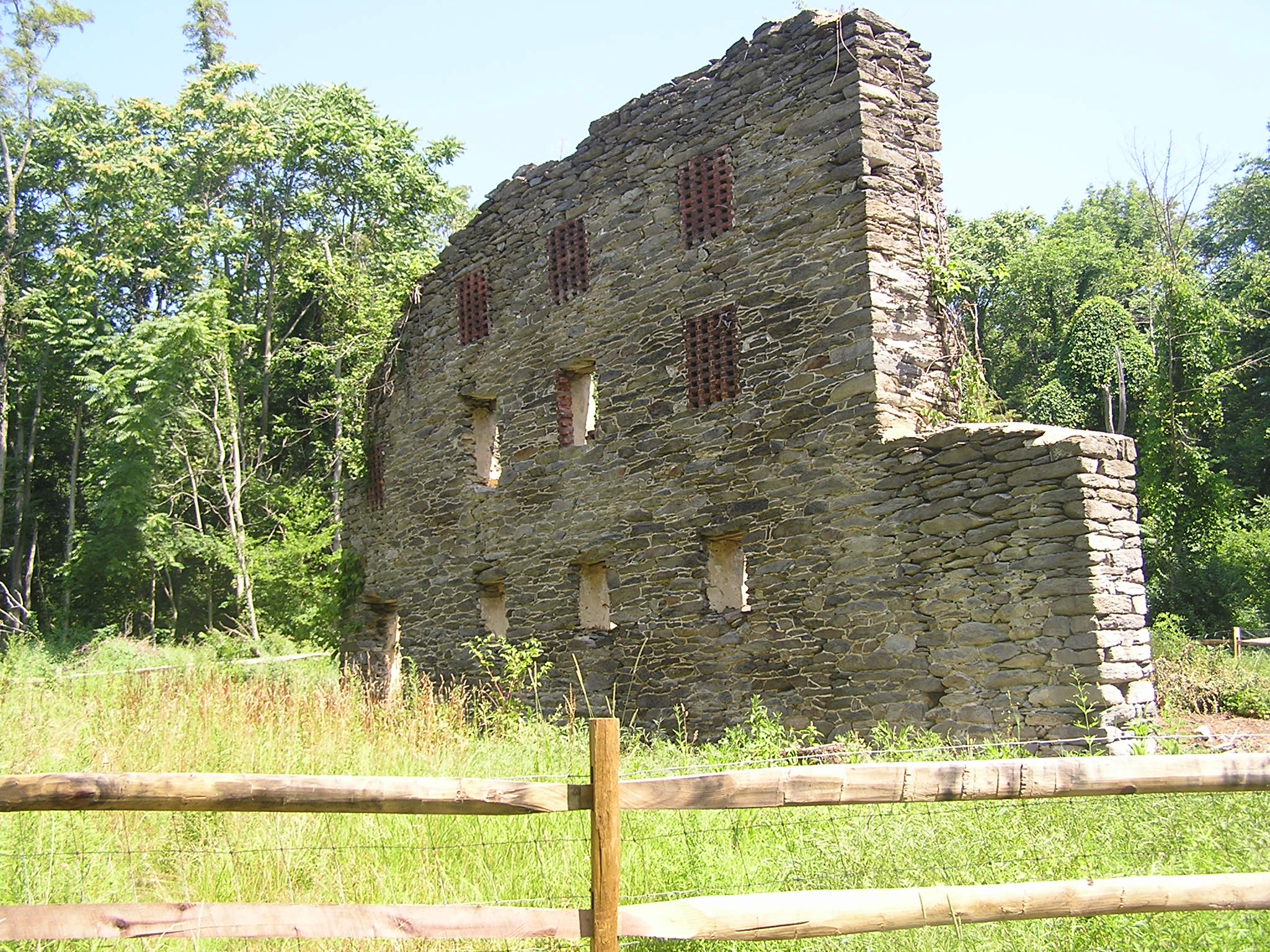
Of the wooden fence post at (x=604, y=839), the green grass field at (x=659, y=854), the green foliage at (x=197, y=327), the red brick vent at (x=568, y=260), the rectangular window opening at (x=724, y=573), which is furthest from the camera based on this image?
the green foliage at (x=197, y=327)

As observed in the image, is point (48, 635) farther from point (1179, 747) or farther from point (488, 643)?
point (1179, 747)

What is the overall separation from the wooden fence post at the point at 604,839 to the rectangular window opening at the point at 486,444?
1099 centimetres

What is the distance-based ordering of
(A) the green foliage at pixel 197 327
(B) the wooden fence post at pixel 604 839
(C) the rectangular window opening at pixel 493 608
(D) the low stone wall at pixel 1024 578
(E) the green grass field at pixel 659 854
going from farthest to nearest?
(A) the green foliage at pixel 197 327
(C) the rectangular window opening at pixel 493 608
(D) the low stone wall at pixel 1024 578
(E) the green grass field at pixel 659 854
(B) the wooden fence post at pixel 604 839

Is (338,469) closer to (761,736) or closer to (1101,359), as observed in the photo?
(761,736)

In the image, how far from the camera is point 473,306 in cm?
1469

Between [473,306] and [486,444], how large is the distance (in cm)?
200

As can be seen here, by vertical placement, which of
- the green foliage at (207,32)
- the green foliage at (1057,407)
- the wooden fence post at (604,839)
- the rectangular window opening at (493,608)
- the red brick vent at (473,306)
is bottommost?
the wooden fence post at (604,839)

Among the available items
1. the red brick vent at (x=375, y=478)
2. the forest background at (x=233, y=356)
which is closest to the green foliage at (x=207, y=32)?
the forest background at (x=233, y=356)

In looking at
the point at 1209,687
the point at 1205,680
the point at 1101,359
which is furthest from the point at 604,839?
the point at 1101,359

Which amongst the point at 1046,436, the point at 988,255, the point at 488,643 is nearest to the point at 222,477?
the point at 488,643

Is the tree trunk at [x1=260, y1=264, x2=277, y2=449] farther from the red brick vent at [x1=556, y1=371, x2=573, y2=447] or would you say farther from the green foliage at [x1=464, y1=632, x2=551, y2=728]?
the red brick vent at [x1=556, y1=371, x2=573, y2=447]

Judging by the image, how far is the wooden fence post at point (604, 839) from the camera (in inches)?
141

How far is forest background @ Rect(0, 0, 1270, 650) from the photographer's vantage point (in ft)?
81.3

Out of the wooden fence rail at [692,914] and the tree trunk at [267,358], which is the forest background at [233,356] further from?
the wooden fence rail at [692,914]
